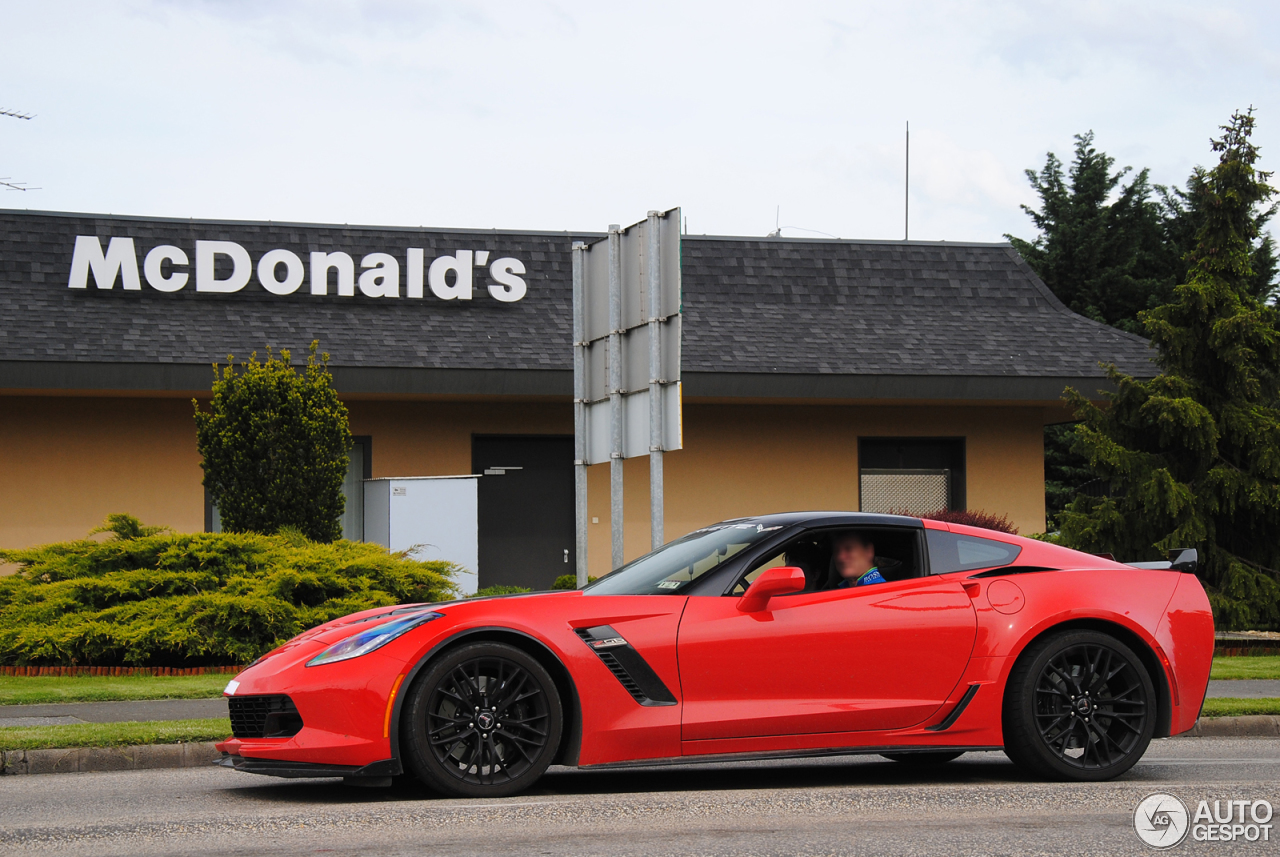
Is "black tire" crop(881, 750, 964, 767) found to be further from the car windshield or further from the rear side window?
the car windshield

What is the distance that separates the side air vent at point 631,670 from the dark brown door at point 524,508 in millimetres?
12547

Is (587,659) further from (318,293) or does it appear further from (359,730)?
(318,293)

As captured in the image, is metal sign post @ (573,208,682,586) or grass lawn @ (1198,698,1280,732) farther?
metal sign post @ (573,208,682,586)

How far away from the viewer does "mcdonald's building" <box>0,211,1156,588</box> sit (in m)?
17.5

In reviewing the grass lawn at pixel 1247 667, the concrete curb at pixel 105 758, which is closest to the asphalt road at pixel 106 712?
the concrete curb at pixel 105 758

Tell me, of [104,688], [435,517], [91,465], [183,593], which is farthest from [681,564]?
[91,465]

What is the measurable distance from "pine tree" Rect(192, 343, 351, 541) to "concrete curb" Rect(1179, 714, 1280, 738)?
9147mm

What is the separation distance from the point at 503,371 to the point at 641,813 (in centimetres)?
1190

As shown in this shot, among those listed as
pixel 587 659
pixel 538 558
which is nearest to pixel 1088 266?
pixel 538 558

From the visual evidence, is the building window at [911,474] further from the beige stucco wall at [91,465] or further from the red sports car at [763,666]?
the red sports car at [763,666]

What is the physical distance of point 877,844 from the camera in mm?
5383

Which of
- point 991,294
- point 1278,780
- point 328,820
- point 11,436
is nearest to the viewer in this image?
point 328,820

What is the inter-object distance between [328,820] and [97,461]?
1328cm

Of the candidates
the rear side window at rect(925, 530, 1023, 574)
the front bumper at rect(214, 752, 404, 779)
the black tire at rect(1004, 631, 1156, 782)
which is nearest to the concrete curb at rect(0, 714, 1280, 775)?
the front bumper at rect(214, 752, 404, 779)
